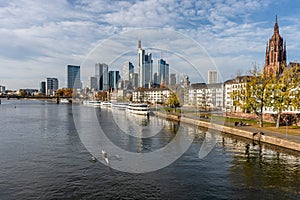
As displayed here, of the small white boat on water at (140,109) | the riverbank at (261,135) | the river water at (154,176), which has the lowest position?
the river water at (154,176)

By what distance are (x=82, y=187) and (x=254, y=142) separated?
34.1 m

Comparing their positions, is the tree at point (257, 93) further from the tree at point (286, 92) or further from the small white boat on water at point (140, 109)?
the small white boat on water at point (140, 109)

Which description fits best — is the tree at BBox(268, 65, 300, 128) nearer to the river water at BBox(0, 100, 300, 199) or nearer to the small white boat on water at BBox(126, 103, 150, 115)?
the river water at BBox(0, 100, 300, 199)

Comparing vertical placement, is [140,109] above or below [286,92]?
below

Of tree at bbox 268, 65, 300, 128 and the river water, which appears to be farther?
tree at bbox 268, 65, 300, 128

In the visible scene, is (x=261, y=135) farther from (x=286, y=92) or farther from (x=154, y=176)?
(x=154, y=176)

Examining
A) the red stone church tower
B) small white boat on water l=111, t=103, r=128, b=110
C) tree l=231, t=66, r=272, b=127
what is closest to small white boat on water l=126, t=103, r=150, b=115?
small white boat on water l=111, t=103, r=128, b=110

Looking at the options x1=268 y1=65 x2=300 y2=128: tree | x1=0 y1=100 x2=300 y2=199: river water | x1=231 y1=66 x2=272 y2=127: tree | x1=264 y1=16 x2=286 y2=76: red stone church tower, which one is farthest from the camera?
x1=264 y1=16 x2=286 y2=76: red stone church tower

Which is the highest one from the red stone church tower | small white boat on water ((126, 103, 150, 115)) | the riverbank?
the red stone church tower

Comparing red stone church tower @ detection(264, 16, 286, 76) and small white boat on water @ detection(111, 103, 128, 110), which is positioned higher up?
red stone church tower @ detection(264, 16, 286, 76)

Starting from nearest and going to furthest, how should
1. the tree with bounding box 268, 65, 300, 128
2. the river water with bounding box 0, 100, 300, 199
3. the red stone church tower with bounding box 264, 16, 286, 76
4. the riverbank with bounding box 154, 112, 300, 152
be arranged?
the river water with bounding box 0, 100, 300, 199 → the riverbank with bounding box 154, 112, 300, 152 → the tree with bounding box 268, 65, 300, 128 → the red stone church tower with bounding box 264, 16, 286, 76

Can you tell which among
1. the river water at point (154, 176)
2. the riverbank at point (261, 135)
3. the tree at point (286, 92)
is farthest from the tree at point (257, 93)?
the river water at point (154, 176)

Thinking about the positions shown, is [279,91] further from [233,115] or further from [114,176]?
[114,176]

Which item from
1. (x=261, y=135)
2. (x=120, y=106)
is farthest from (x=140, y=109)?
(x=261, y=135)
